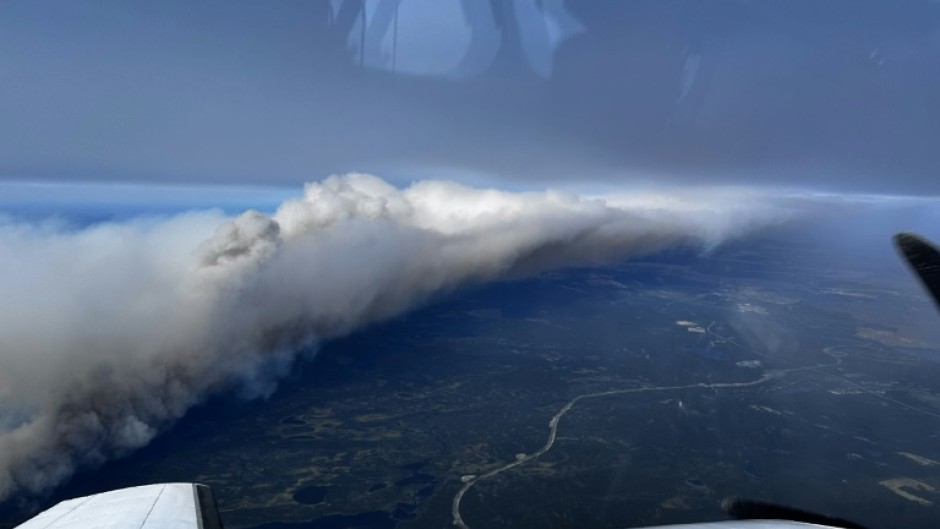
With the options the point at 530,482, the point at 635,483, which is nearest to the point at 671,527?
the point at 530,482

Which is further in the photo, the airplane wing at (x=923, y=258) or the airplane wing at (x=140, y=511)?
the airplane wing at (x=923, y=258)

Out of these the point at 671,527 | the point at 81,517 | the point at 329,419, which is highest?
the point at 671,527

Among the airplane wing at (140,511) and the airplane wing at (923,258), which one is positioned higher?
the airplane wing at (923,258)

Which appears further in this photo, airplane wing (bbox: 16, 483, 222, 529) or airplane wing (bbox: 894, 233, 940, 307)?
airplane wing (bbox: 894, 233, 940, 307)

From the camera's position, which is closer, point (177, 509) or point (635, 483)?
point (177, 509)

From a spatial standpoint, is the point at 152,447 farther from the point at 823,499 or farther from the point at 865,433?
the point at 865,433

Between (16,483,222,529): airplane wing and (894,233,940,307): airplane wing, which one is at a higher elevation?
(894,233,940,307): airplane wing
